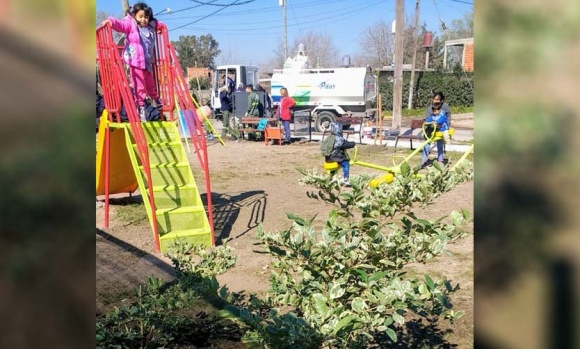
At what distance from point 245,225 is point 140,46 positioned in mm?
2386

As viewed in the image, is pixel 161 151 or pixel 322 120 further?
pixel 322 120

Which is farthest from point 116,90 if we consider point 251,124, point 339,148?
point 251,124

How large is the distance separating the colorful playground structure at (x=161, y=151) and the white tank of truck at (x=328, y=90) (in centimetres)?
1269

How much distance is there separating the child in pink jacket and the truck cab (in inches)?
522

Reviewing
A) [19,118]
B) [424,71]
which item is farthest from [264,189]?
[424,71]

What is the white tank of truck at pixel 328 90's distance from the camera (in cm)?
1866

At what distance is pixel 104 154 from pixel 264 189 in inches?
123

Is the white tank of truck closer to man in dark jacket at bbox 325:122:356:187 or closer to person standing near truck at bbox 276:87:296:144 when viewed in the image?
person standing near truck at bbox 276:87:296:144

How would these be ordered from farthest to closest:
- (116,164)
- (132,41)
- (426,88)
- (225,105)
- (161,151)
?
(426,88)
(225,105)
(116,164)
(132,41)
(161,151)

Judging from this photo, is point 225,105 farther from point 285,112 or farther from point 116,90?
point 116,90

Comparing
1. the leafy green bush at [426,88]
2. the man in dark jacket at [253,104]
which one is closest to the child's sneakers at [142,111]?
the man in dark jacket at [253,104]

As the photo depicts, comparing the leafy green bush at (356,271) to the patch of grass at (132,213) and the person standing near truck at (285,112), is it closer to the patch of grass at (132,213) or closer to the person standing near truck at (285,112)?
the patch of grass at (132,213)

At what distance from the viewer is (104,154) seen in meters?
5.84

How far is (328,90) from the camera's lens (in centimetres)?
1903
